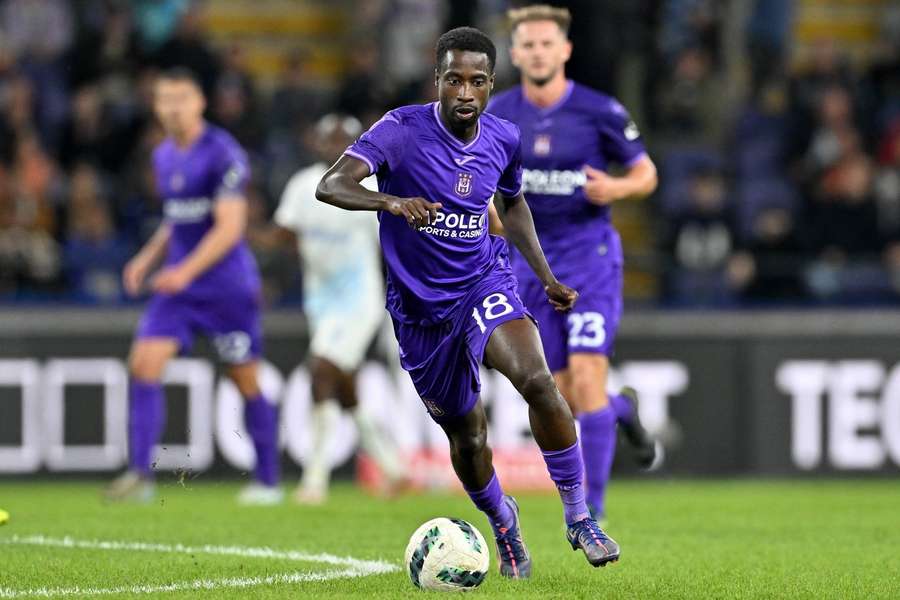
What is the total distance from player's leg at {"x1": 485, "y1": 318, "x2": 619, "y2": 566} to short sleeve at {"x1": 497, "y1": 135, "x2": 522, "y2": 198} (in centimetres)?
71

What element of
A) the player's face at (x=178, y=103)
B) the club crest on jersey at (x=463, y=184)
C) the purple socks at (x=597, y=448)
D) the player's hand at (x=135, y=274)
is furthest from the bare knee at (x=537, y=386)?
the player's face at (x=178, y=103)

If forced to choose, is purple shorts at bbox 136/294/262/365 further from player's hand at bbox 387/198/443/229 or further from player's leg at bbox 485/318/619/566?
player's hand at bbox 387/198/443/229

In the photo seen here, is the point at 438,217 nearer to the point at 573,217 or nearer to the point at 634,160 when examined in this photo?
the point at 573,217

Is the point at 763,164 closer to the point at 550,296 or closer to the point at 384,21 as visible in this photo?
the point at 384,21

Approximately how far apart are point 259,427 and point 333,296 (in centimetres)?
112

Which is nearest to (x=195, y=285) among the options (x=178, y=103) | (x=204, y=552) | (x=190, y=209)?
(x=190, y=209)

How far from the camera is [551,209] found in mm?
8734

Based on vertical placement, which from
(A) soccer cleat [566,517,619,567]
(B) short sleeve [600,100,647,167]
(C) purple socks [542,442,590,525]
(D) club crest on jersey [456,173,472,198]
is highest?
(B) short sleeve [600,100,647,167]

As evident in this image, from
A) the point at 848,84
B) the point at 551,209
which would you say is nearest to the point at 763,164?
the point at 848,84

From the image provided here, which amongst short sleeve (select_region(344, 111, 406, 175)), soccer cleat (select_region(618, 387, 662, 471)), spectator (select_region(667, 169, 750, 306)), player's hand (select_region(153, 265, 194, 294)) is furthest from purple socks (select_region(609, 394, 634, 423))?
spectator (select_region(667, 169, 750, 306))

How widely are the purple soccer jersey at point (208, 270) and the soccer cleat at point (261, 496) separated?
3.00 feet

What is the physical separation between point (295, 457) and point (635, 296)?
3.61m

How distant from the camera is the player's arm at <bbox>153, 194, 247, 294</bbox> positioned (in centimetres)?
1105

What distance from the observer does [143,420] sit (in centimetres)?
1116
